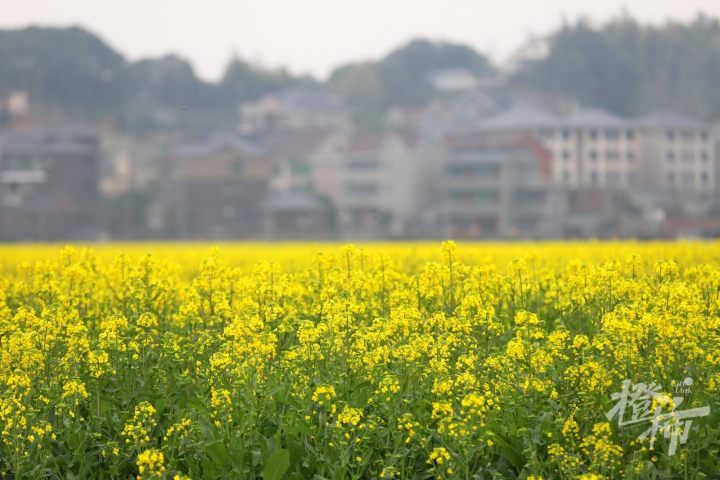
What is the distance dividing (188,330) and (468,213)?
2670 inches

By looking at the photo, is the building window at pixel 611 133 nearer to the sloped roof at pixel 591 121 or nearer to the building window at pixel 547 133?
the sloped roof at pixel 591 121

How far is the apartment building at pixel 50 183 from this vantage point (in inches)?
3162

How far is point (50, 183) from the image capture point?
281 feet

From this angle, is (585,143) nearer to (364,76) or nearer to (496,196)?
(496,196)

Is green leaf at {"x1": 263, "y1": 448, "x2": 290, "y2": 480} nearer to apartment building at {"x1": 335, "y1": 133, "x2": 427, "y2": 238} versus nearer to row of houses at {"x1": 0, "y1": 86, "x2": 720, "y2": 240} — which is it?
row of houses at {"x1": 0, "y1": 86, "x2": 720, "y2": 240}

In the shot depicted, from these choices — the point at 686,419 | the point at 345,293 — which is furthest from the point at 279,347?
the point at 686,419

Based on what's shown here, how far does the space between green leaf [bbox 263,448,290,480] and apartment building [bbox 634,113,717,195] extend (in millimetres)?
93310

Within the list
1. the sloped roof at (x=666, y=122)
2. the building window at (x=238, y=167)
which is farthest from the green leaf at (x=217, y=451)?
the sloped roof at (x=666, y=122)

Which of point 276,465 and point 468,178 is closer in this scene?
point 276,465

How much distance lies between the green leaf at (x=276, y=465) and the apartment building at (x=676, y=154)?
93310 millimetres

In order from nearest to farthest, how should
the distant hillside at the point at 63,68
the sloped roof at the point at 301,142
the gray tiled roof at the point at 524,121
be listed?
the gray tiled roof at the point at 524,121, the sloped roof at the point at 301,142, the distant hillside at the point at 63,68

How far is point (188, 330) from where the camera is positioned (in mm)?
10656

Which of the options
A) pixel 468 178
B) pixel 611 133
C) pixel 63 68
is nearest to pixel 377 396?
pixel 468 178

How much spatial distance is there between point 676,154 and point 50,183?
52997 mm
